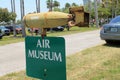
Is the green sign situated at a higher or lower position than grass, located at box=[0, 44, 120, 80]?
higher

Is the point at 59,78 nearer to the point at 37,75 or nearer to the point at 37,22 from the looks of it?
the point at 37,75

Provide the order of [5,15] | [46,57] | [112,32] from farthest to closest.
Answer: [5,15] → [112,32] → [46,57]

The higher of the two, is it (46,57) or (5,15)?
(46,57)

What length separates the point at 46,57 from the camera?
317cm

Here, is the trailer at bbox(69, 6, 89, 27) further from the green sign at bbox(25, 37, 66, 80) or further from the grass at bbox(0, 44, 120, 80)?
the grass at bbox(0, 44, 120, 80)

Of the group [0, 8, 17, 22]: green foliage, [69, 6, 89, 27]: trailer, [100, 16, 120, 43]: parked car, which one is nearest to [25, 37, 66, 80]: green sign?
[69, 6, 89, 27]: trailer

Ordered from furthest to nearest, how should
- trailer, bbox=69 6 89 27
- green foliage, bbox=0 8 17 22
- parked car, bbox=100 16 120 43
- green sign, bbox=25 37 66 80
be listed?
green foliage, bbox=0 8 17 22
parked car, bbox=100 16 120 43
green sign, bbox=25 37 66 80
trailer, bbox=69 6 89 27

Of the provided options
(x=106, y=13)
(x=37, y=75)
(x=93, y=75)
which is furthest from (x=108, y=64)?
(x=106, y=13)

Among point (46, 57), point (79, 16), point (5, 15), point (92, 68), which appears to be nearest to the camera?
point (79, 16)

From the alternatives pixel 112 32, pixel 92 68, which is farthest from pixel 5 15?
pixel 92 68

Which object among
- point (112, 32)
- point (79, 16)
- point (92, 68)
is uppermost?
point (79, 16)

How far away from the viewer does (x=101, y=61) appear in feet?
28.7

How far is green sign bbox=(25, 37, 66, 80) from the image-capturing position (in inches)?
A: 120

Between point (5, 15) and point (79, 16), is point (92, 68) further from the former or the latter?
point (5, 15)
